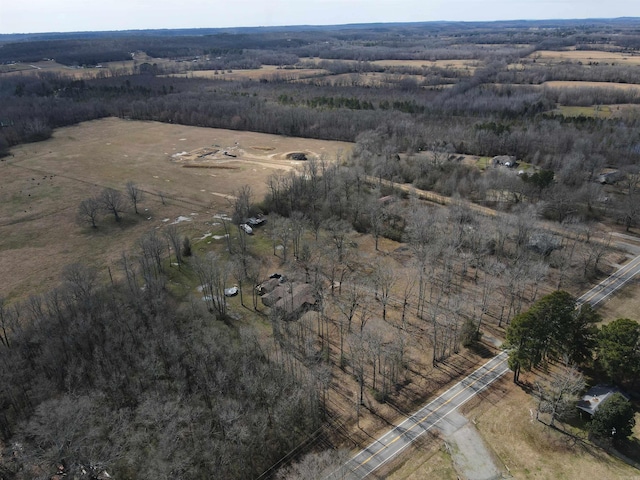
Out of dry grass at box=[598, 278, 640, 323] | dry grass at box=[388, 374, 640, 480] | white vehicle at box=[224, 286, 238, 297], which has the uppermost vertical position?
white vehicle at box=[224, 286, 238, 297]

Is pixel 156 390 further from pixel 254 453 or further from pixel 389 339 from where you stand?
pixel 389 339

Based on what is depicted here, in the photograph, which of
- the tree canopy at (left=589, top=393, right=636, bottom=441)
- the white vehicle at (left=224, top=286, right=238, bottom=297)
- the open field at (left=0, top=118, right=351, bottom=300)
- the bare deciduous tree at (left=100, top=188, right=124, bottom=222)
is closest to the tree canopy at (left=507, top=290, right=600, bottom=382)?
the tree canopy at (left=589, top=393, right=636, bottom=441)

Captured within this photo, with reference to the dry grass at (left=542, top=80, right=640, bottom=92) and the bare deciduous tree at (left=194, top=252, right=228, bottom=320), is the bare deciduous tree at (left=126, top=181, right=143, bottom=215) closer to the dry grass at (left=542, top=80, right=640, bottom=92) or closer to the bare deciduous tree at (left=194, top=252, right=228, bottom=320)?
the bare deciduous tree at (left=194, top=252, right=228, bottom=320)

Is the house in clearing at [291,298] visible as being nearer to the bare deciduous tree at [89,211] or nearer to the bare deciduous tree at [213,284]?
the bare deciduous tree at [213,284]

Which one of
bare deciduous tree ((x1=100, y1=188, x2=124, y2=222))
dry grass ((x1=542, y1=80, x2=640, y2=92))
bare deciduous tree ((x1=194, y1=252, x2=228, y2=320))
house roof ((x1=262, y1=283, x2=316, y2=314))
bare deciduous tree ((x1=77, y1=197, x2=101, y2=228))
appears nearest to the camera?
house roof ((x1=262, y1=283, x2=316, y2=314))

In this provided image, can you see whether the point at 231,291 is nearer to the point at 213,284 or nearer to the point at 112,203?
the point at 213,284

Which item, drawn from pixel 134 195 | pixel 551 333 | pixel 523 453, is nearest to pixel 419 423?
pixel 523 453
